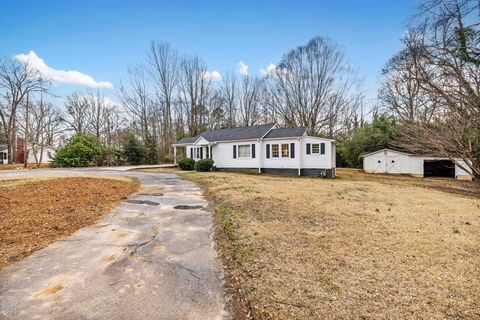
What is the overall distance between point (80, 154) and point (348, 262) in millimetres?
26629

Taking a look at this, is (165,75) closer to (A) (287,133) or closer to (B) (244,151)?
(B) (244,151)

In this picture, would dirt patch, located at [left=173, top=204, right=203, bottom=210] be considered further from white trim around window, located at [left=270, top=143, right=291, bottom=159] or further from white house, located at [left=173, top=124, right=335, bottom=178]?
white trim around window, located at [left=270, top=143, right=291, bottom=159]

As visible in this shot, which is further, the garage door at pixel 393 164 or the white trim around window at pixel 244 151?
the garage door at pixel 393 164

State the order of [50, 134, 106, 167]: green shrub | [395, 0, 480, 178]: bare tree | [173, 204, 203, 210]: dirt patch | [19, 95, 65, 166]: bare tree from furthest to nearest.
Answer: [19, 95, 65, 166]: bare tree < [50, 134, 106, 167]: green shrub < [395, 0, 480, 178]: bare tree < [173, 204, 203, 210]: dirt patch

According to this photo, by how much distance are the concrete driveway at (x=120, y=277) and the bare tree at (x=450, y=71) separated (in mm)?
8927

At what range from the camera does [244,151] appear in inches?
782

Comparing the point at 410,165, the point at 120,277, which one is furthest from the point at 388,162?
the point at 120,277

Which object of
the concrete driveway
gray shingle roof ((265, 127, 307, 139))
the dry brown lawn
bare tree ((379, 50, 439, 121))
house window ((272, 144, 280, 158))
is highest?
bare tree ((379, 50, 439, 121))

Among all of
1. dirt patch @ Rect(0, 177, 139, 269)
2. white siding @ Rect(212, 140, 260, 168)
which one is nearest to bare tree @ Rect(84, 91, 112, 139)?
white siding @ Rect(212, 140, 260, 168)

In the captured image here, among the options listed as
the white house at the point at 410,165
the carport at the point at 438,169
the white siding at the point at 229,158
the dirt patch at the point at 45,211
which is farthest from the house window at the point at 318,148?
the dirt patch at the point at 45,211

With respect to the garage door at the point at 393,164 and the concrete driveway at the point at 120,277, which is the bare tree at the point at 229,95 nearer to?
the garage door at the point at 393,164

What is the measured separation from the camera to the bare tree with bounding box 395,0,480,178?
729 cm

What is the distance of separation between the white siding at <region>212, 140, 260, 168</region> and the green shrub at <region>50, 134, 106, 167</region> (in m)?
12.7

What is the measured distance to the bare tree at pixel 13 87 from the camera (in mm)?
25641
